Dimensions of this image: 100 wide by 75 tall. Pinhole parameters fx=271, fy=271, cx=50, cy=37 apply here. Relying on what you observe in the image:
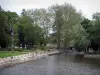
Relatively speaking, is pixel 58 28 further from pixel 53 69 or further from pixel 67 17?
pixel 53 69

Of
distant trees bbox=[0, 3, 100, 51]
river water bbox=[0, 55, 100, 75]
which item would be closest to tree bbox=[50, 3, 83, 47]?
distant trees bbox=[0, 3, 100, 51]

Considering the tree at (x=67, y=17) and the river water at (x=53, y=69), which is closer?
the river water at (x=53, y=69)

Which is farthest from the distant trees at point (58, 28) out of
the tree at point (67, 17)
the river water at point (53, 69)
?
the river water at point (53, 69)

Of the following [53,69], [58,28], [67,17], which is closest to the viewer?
[53,69]

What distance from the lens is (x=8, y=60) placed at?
5047 centimetres

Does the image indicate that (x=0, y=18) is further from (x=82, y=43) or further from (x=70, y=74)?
(x=70, y=74)

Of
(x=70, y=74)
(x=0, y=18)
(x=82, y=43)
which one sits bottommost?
(x=70, y=74)

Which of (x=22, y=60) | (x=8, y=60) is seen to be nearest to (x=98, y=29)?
(x=22, y=60)

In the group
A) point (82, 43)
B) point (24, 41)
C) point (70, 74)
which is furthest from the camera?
point (24, 41)

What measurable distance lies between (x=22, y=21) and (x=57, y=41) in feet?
56.4

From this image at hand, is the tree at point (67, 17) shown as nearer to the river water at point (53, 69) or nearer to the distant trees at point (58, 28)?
the distant trees at point (58, 28)

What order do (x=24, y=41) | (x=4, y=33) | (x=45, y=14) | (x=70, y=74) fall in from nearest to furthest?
(x=70, y=74)
(x=4, y=33)
(x=24, y=41)
(x=45, y=14)

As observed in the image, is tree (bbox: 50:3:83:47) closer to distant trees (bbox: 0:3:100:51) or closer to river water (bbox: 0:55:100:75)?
distant trees (bbox: 0:3:100:51)

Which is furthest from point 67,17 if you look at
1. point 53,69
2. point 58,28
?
point 53,69
